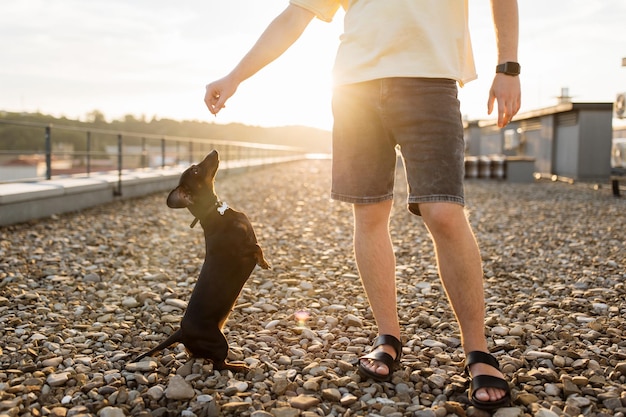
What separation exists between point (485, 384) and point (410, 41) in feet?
3.69

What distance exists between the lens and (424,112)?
1.81m

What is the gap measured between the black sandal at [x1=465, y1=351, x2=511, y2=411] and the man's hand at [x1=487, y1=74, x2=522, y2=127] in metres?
0.79

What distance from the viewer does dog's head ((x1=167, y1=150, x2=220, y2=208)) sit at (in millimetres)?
2141

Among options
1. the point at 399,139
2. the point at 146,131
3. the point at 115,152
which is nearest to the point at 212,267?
the point at 399,139

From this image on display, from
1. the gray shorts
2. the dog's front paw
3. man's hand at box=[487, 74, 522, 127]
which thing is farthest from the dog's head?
man's hand at box=[487, 74, 522, 127]

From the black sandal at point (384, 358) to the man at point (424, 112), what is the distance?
0.02 m

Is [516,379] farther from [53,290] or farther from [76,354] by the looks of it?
[53,290]

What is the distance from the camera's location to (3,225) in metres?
5.68

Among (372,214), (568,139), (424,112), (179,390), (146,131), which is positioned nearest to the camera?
(424,112)

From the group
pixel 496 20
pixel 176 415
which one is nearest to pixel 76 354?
pixel 176 415

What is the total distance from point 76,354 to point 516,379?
1.78m

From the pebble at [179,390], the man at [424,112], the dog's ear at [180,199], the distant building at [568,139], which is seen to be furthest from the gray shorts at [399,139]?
the distant building at [568,139]

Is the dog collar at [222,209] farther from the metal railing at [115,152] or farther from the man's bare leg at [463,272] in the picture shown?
the metal railing at [115,152]

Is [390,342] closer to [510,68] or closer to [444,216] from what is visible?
[444,216]
